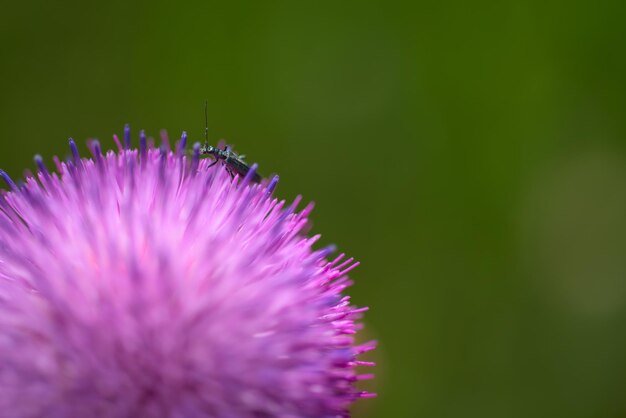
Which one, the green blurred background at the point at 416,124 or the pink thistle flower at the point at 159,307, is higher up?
the green blurred background at the point at 416,124

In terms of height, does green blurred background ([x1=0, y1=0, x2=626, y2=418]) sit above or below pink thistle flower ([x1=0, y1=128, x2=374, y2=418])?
above

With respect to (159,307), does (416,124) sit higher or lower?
higher

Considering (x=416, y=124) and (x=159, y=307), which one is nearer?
(x=159, y=307)

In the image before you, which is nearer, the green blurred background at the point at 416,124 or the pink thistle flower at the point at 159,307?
the pink thistle flower at the point at 159,307

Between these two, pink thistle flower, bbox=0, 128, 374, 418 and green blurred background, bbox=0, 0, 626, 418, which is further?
green blurred background, bbox=0, 0, 626, 418

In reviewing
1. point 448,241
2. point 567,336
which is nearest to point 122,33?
point 448,241
